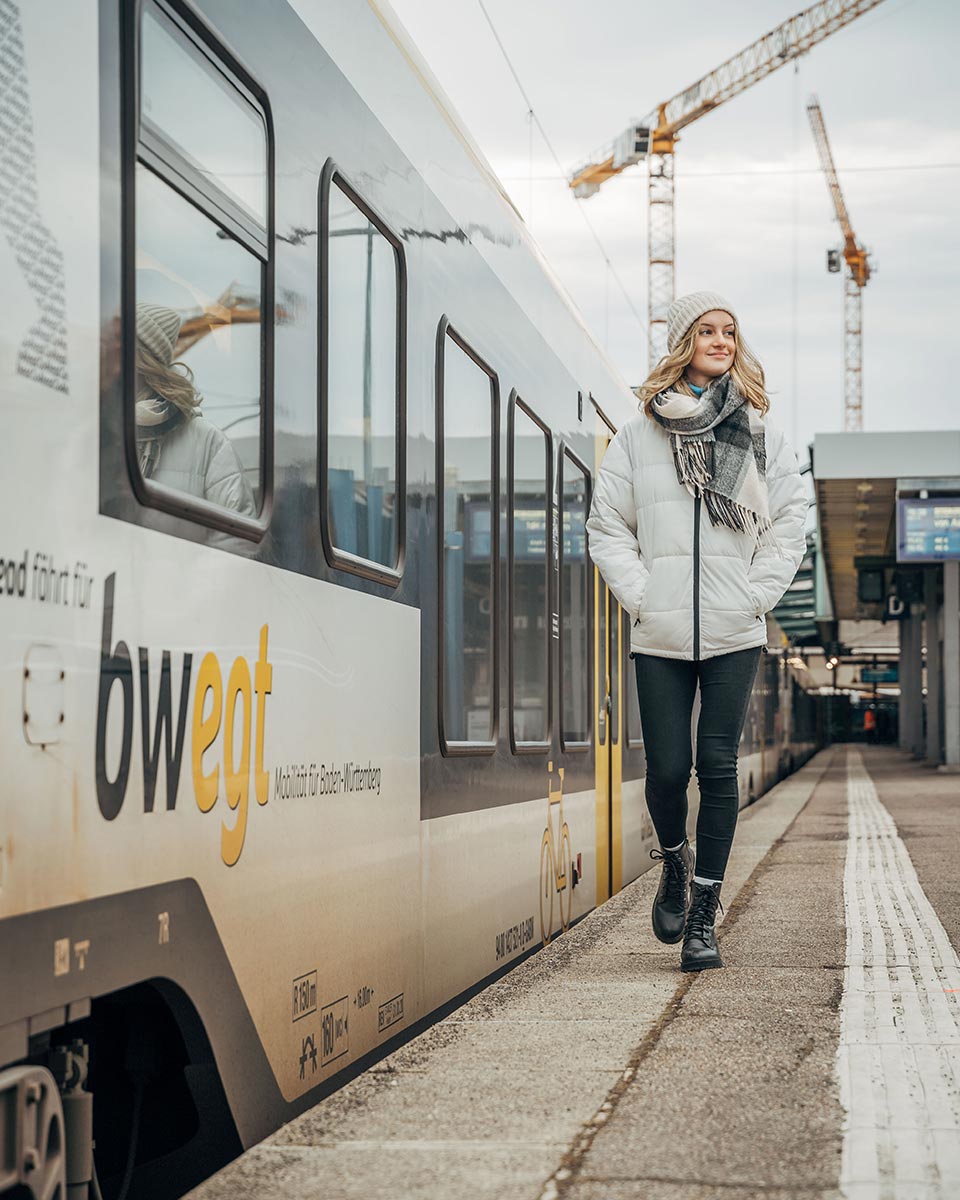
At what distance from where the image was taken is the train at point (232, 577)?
7.27 feet

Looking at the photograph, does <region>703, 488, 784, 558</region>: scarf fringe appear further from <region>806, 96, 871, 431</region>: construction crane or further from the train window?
<region>806, 96, 871, 431</region>: construction crane

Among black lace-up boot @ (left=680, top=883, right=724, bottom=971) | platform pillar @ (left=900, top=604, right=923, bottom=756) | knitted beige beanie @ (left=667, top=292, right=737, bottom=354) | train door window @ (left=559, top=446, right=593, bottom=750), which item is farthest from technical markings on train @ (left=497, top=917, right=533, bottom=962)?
platform pillar @ (left=900, top=604, right=923, bottom=756)

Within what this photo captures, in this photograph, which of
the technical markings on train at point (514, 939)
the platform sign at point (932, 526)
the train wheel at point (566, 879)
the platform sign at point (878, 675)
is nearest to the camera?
the technical markings on train at point (514, 939)

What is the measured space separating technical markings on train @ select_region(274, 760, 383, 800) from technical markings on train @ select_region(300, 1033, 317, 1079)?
51 centimetres

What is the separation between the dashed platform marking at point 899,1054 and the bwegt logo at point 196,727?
121 cm

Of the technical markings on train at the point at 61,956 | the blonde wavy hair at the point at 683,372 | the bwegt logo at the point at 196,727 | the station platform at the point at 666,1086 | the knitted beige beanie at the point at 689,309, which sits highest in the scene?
the knitted beige beanie at the point at 689,309

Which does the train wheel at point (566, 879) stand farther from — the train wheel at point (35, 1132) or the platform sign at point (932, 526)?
the platform sign at point (932, 526)

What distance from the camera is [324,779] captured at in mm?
3443

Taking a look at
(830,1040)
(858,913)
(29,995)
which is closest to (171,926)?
(29,995)

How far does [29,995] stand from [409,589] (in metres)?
2.21

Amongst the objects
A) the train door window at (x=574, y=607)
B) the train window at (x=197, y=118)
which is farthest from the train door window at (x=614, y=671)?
the train window at (x=197, y=118)

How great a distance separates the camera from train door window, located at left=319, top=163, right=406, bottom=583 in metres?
3.57

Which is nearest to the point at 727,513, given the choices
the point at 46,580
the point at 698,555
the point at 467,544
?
the point at 698,555

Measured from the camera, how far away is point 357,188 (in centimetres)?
377
